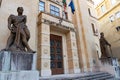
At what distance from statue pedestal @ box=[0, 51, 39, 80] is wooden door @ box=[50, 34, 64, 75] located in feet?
11.0

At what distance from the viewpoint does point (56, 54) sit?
7578 mm

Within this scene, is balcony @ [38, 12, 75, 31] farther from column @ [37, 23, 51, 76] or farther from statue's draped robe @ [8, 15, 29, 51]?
statue's draped robe @ [8, 15, 29, 51]

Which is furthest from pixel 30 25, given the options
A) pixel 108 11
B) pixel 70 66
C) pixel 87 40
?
pixel 108 11

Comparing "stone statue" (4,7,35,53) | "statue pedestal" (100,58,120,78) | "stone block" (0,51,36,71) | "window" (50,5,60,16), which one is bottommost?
"statue pedestal" (100,58,120,78)

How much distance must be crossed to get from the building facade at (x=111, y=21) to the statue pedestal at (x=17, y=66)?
11.2m

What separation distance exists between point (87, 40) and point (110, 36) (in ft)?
19.4

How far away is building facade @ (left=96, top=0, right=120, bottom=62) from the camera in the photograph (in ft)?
Result: 40.9

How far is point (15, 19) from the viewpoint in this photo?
4.30m

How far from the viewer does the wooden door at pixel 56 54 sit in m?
7.23

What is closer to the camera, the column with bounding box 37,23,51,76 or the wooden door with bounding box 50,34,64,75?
the column with bounding box 37,23,51,76

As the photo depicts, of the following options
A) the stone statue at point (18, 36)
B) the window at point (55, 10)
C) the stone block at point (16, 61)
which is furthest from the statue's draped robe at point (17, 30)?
the window at point (55, 10)

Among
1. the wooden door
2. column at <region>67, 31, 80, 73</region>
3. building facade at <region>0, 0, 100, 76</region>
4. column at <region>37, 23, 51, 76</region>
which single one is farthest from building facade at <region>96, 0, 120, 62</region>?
column at <region>37, 23, 51, 76</region>

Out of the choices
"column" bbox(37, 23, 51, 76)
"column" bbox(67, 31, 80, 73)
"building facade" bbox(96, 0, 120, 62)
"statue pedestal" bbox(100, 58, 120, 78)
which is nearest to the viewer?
"column" bbox(37, 23, 51, 76)

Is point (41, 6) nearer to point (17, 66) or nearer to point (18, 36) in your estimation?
point (18, 36)
